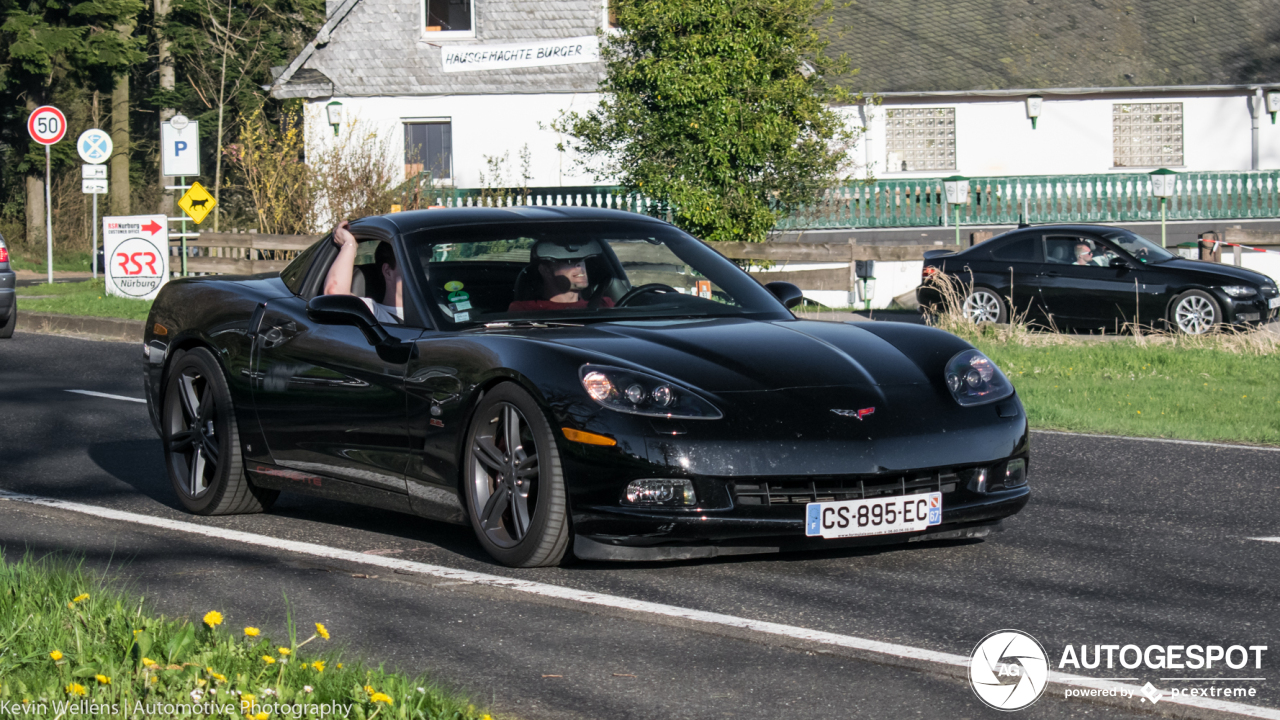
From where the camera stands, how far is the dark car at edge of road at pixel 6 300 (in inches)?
731

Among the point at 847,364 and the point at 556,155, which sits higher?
the point at 556,155

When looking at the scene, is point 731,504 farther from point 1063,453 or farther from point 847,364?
point 1063,453

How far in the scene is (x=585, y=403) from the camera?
5.52 meters

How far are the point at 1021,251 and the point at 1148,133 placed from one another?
60.3ft

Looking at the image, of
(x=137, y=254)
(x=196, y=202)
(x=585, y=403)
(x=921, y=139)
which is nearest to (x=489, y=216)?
(x=585, y=403)

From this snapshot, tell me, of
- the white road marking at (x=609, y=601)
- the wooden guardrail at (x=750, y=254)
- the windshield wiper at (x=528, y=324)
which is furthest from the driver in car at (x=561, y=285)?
the wooden guardrail at (x=750, y=254)

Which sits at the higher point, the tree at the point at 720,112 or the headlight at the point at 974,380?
the tree at the point at 720,112

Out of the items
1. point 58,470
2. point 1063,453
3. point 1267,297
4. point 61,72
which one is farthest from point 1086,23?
point 58,470

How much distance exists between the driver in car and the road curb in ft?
42.7

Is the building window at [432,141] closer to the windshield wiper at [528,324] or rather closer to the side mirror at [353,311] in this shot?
the side mirror at [353,311]

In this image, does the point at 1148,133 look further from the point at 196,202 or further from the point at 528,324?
the point at 528,324

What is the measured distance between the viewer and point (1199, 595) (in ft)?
17.8

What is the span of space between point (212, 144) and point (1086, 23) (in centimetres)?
3059

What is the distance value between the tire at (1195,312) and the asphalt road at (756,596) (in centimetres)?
1025
